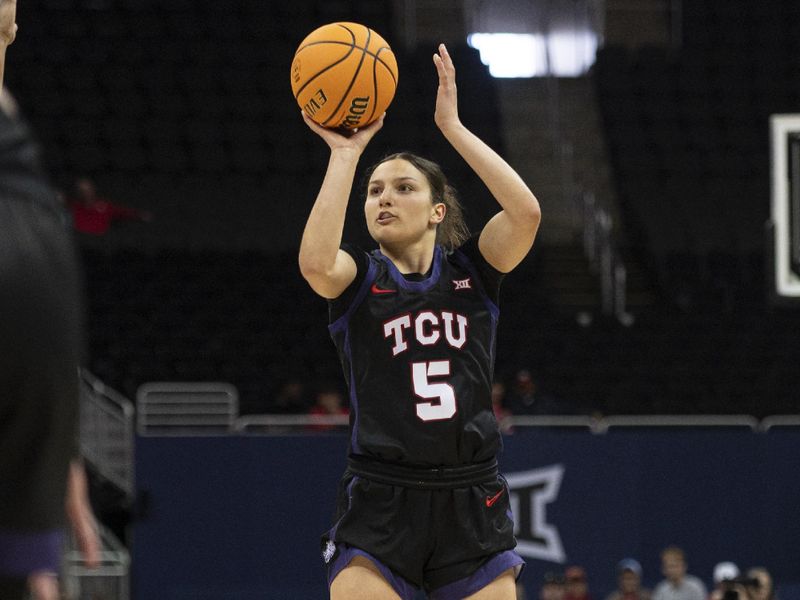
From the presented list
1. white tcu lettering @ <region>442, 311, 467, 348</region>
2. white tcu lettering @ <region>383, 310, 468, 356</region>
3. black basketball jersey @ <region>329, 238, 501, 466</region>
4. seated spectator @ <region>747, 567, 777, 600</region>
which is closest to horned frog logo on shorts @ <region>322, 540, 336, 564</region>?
black basketball jersey @ <region>329, 238, 501, 466</region>

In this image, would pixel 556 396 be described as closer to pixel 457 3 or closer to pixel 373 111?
Answer: pixel 457 3

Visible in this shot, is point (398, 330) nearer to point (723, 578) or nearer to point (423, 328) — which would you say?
point (423, 328)

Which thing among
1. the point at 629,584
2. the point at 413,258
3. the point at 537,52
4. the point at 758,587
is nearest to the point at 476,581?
the point at 413,258

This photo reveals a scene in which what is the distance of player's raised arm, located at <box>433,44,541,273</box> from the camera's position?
15.0 feet

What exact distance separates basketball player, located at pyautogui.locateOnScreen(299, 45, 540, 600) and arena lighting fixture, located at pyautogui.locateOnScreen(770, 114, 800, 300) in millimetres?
5202

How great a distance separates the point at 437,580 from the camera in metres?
4.44

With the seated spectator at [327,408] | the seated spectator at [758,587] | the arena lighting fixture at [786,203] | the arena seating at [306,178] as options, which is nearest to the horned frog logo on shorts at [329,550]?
the seated spectator at [758,587]

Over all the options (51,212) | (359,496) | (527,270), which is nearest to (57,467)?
(51,212)

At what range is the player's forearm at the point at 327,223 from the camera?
436cm

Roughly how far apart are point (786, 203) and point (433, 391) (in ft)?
19.5

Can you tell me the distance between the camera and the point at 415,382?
14.7ft

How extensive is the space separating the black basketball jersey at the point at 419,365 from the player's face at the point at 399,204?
0.38 ft

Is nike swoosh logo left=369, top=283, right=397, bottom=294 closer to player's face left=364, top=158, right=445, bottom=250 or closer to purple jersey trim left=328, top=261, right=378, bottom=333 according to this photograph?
purple jersey trim left=328, top=261, right=378, bottom=333

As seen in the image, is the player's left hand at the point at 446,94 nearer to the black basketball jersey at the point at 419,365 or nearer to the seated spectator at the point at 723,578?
the black basketball jersey at the point at 419,365
